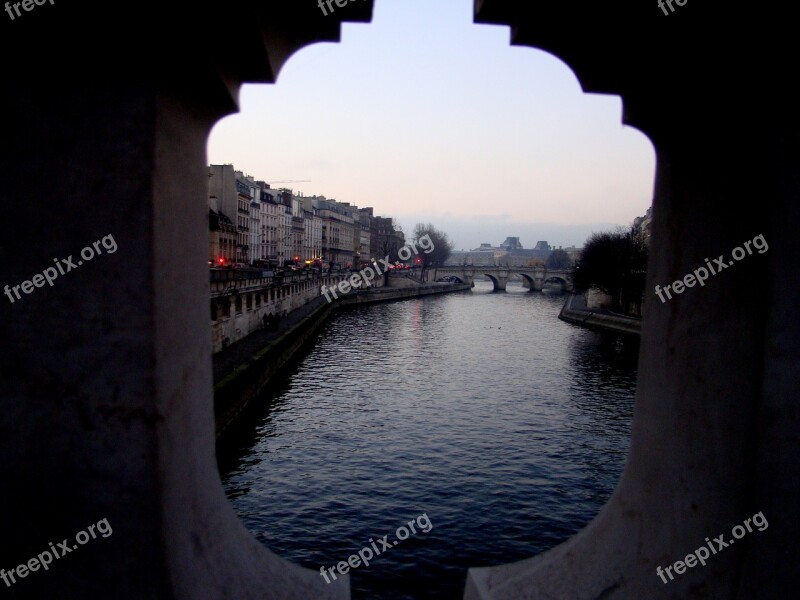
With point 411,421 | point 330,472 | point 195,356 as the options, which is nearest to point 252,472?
point 330,472

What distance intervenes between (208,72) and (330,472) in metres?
11.0

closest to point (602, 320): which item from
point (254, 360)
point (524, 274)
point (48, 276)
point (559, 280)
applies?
point (254, 360)

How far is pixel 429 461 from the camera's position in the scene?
528 inches

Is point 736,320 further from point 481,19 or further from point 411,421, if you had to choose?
point 411,421

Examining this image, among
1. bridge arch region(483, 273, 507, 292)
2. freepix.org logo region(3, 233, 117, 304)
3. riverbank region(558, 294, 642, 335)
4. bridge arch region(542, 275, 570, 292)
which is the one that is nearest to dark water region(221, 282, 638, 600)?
freepix.org logo region(3, 233, 117, 304)

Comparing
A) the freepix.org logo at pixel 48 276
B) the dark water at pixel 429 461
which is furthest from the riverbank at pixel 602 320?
the freepix.org logo at pixel 48 276

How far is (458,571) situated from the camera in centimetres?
886

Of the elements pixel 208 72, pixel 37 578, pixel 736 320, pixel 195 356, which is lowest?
pixel 37 578

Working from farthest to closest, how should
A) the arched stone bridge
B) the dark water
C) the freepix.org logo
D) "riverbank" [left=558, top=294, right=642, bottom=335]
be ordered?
the arched stone bridge, "riverbank" [left=558, top=294, right=642, bottom=335], the dark water, the freepix.org logo

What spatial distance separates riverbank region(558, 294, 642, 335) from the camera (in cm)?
3656

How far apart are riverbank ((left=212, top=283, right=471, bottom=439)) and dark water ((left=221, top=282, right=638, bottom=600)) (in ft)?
2.43

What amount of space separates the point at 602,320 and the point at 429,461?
31238 millimetres

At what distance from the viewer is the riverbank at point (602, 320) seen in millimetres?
36562

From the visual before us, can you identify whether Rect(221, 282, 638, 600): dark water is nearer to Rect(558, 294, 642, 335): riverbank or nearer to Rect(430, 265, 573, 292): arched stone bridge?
Rect(558, 294, 642, 335): riverbank
